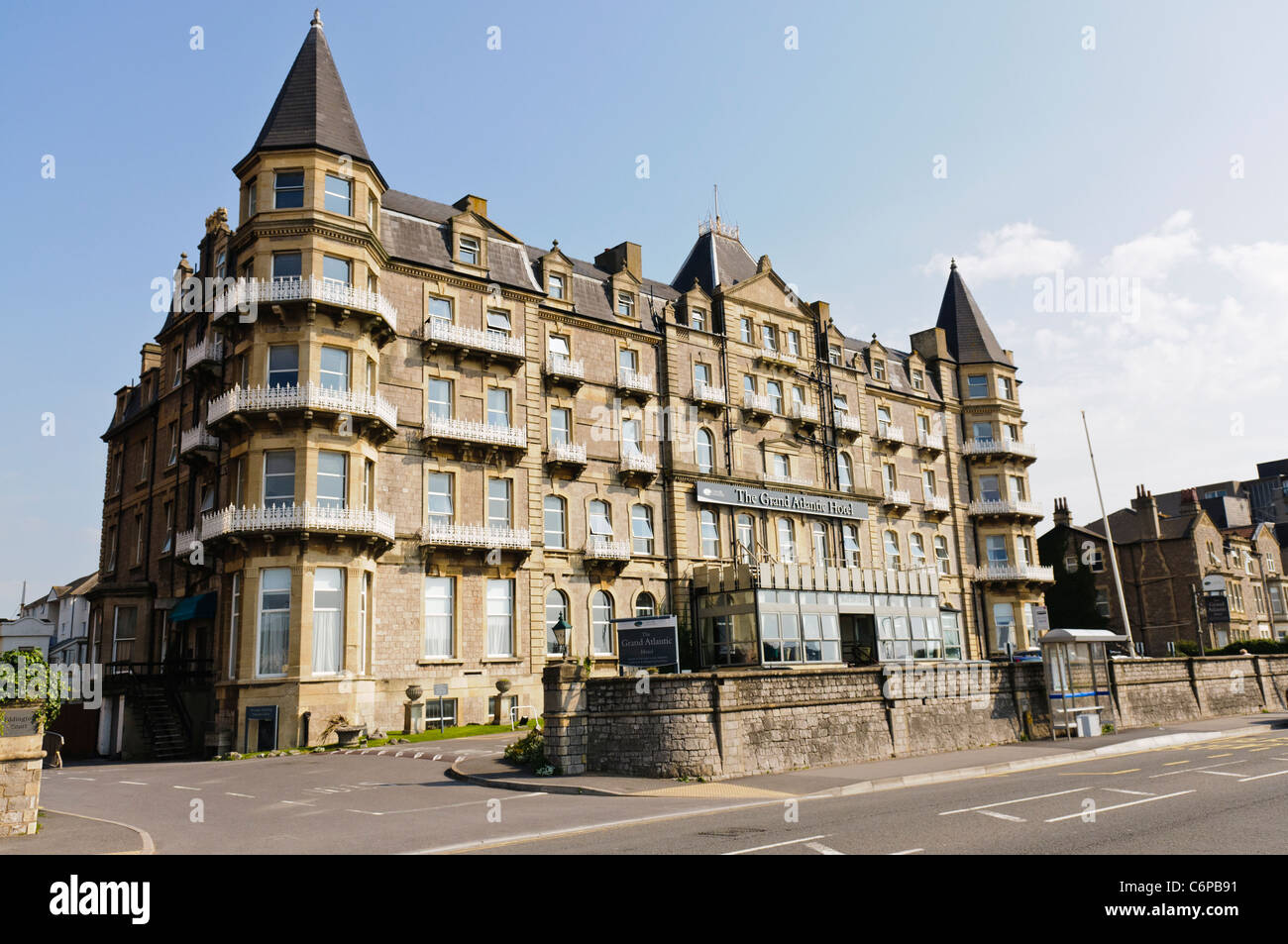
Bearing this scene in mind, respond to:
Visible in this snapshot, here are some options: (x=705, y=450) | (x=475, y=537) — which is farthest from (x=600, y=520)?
(x=705, y=450)

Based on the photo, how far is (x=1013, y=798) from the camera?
1545 cm

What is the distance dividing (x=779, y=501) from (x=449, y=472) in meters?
17.3

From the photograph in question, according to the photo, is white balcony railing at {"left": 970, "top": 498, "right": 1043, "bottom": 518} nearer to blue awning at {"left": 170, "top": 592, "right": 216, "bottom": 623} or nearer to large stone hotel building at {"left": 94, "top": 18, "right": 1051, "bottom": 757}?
large stone hotel building at {"left": 94, "top": 18, "right": 1051, "bottom": 757}

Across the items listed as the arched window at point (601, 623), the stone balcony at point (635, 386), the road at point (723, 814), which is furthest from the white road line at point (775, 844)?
the stone balcony at point (635, 386)

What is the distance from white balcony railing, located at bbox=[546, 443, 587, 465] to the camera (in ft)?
123

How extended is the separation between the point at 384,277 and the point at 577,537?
41.8 ft

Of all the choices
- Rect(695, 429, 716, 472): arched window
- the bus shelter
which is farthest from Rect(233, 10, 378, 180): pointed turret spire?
the bus shelter

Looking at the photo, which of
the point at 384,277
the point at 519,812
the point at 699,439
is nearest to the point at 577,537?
the point at 699,439

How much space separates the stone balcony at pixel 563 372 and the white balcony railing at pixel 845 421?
16050 mm

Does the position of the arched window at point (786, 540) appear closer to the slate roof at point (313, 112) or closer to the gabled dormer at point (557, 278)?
the gabled dormer at point (557, 278)

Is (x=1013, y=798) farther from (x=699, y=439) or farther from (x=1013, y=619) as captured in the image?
(x=1013, y=619)

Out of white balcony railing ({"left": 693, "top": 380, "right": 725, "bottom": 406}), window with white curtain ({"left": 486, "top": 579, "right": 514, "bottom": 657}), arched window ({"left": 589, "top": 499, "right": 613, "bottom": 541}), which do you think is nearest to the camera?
window with white curtain ({"left": 486, "top": 579, "right": 514, "bottom": 657})

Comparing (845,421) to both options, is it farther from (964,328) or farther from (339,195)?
(339,195)

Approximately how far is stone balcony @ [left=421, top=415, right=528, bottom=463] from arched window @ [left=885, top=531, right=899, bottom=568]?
23.0 metres
